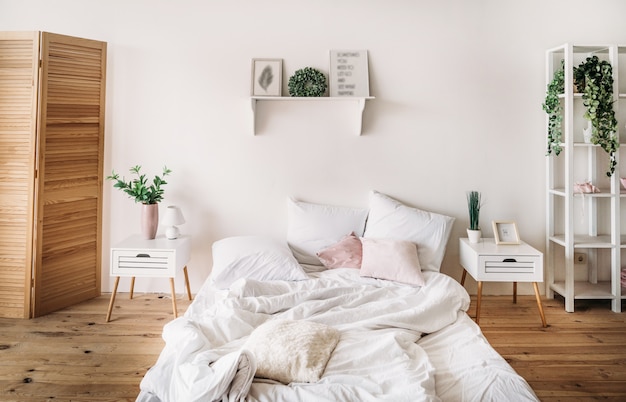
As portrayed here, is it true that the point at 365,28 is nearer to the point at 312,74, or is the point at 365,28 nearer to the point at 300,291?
the point at 312,74

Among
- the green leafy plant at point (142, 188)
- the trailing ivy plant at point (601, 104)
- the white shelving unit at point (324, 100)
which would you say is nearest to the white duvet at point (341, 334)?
the green leafy plant at point (142, 188)

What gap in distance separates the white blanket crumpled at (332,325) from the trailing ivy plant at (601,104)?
5.11ft

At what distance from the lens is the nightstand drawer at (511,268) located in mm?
3010

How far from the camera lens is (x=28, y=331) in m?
2.88

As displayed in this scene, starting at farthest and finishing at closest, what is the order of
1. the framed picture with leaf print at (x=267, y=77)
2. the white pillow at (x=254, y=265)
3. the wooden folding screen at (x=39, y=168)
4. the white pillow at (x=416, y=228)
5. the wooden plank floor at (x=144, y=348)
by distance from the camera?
the framed picture with leaf print at (x=267, y=77) < the white pillow at (x=416, y=228) < the wooden folding screen at (x=39, y=168) < the white pillow at (x=254, y=265) < the wooden plank floor at (x=144, y=348)

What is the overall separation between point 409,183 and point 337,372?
2152mm

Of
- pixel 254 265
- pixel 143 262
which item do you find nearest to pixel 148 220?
pixel 143 262

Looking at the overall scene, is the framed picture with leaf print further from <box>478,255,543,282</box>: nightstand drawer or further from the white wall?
<box>478,255,543,282</box>: nightstand drawer

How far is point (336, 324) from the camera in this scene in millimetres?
2158

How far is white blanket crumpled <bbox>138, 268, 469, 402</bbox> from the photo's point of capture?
1537 millimetres

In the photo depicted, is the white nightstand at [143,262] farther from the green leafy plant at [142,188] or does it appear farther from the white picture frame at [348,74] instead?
the white picture frame at [348,74]

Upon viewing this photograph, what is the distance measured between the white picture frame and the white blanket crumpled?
4.64 feet

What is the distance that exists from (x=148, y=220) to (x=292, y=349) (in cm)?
198

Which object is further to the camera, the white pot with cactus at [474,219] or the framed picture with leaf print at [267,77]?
the framed picture with leaf print at [267,77]
